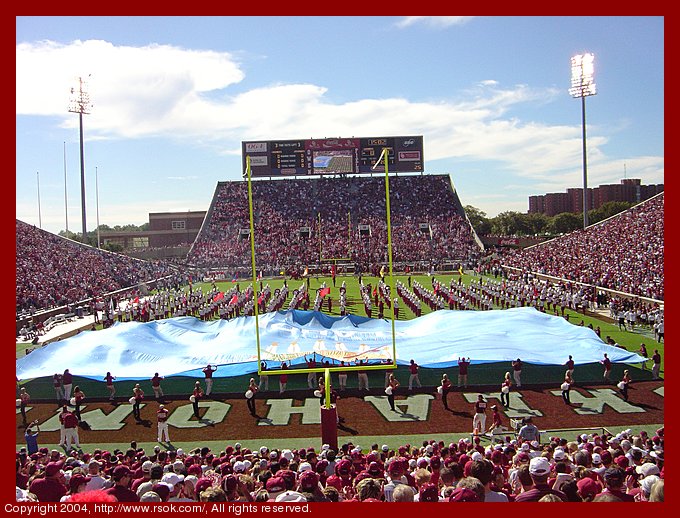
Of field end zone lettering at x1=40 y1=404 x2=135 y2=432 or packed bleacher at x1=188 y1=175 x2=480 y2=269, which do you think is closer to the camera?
field end zone lettering at x1=40 y1=404 x2=135 y2=432

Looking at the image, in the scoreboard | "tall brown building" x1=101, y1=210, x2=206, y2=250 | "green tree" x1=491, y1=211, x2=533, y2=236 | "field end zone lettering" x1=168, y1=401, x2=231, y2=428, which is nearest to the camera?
"field end zone lettering" x1=168, y1=401, x2=231, y2=428

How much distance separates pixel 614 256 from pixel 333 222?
2467cm

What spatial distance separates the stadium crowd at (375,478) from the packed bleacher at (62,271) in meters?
19.3

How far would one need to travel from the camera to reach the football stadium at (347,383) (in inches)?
192

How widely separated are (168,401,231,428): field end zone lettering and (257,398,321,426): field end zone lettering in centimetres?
90

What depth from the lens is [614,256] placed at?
29.1 m

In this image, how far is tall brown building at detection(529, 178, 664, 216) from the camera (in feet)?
311

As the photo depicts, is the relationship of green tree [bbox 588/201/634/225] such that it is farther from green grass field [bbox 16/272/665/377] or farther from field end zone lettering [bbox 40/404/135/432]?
field end zone lettering [bbox 40/404/135/432]

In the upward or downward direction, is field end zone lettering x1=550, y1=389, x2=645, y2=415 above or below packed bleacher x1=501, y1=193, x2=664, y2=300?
below

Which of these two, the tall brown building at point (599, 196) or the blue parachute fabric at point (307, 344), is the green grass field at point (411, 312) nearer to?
the blue parachute fabric at point (307, 344)

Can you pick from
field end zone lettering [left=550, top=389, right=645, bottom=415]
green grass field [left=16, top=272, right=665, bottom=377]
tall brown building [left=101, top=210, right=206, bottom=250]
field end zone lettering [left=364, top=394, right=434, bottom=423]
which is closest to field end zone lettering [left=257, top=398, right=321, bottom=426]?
field end zone lettering [left=364, top=394, right=434, bottom=423]

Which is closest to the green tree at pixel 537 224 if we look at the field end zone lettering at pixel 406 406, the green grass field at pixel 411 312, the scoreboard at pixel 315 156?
the scoreboard at pixel 315 156

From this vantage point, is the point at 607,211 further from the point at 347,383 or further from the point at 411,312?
the point at 347,383
